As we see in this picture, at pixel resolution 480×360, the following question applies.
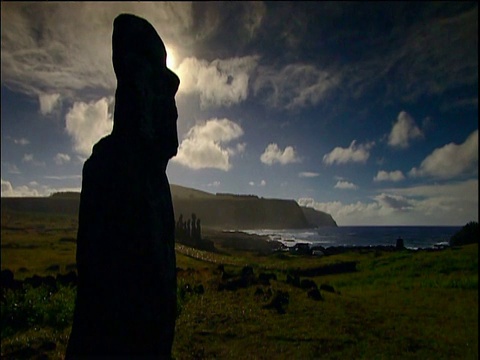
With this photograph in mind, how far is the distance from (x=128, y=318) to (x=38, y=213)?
13349 centimetres

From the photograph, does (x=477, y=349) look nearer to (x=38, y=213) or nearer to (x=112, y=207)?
(x=112, y=207)

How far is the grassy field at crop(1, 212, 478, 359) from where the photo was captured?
455 inches

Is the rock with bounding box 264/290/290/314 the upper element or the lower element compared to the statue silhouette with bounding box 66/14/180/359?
lower

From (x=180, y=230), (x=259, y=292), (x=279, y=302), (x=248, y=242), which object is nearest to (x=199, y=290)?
(x=259, y=292)

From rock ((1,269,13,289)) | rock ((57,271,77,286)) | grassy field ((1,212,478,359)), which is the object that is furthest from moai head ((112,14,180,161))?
rock ((57,271,77,286))

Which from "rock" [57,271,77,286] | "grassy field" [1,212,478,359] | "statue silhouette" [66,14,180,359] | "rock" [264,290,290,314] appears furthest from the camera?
"rock" [57,271,77,286]

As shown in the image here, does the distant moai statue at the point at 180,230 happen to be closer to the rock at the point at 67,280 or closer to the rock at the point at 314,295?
the rock at the point at 67,280

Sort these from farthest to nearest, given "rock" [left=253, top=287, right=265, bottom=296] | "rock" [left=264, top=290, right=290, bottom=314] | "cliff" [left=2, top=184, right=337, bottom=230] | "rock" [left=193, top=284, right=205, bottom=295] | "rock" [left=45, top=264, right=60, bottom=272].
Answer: "rock" [left=45, top=264, right=60, bottom=272]
"cliff" [left=2, top=184, right=337, bottom=230]
"rock" [left=193, top=284, right=205, bottom=295]
"rock" [left=253, top=287, right=265, bottom=296]
"rock" [left=264, top=290, right=290, bottom=314]

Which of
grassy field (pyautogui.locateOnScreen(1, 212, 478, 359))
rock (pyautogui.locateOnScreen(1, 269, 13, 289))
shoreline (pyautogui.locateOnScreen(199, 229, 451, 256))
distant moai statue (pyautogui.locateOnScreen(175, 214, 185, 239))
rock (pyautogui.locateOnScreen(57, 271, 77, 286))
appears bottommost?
grassy field (pyautogui.locateOnScreen(1, 212, 478, 359))

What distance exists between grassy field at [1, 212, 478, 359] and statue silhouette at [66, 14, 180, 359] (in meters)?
3.78

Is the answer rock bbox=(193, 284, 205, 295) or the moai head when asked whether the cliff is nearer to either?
rock bbox=(193, 284, 205, 295)

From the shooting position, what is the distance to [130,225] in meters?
7.75

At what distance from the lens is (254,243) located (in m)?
29.5

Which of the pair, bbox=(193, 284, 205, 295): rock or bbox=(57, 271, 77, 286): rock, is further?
bbox=(57, 271, 77, 286): rock
